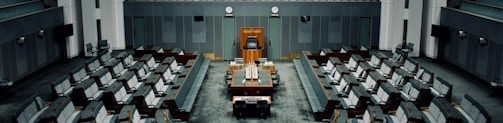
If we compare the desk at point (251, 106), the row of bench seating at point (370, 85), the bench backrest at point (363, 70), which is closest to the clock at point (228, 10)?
the row of bench seating at point (370, 85)

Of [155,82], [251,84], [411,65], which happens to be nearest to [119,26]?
[155,82]

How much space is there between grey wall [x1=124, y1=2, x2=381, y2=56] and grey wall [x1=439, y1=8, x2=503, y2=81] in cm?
371

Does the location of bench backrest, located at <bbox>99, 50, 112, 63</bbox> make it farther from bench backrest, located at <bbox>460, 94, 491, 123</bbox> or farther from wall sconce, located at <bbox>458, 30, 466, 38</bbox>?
wall sconce, located at <bbox>458, 30, 466, 38</bbox>

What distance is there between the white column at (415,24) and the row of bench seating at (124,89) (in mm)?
9955

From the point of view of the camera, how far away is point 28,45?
20.2 metres

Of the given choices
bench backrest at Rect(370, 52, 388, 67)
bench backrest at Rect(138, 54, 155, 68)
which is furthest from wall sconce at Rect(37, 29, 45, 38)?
bench backrest at Rect(370, 52, 388, 67)

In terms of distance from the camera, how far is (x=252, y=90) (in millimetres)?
17047

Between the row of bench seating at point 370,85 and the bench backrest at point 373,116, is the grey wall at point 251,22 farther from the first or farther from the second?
the bench backrest at point 373,116

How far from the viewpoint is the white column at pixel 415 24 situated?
77.9ft

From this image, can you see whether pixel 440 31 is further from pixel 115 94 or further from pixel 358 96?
pixel 115 94

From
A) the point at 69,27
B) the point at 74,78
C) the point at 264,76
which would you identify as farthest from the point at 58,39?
the point at 264,76

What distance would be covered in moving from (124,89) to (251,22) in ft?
32.1

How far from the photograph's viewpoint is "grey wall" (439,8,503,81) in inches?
727

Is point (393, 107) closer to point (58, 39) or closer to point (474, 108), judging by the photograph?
point (474, 108)
